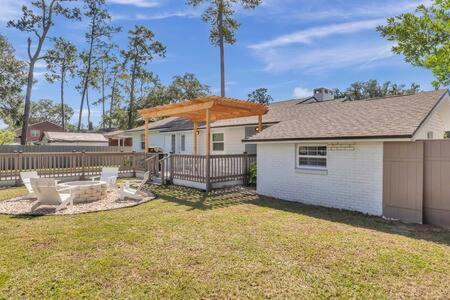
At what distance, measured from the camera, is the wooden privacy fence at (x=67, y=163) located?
1262cm

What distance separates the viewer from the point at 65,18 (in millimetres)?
27516

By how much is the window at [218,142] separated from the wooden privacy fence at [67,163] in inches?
167

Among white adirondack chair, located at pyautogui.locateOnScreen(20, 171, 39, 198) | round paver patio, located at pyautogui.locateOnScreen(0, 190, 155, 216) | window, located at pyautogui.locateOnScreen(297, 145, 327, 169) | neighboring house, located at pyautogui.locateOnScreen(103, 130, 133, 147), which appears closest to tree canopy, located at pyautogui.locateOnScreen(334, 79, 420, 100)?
neighboring house, located at pyautogui.locateOnScreen(103, 130, 133, 147)

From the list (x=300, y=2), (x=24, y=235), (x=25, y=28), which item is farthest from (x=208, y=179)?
(x=25, y=28)

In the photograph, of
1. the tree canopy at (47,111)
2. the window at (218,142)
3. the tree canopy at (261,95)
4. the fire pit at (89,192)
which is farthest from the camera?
the tree canopy at (47,111)

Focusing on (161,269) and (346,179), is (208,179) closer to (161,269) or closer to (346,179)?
(346,179)

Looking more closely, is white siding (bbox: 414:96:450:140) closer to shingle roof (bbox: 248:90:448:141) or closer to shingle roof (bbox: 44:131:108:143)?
shingle roof (bbox: 248:90:448:141)

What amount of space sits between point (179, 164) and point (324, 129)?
257 inches

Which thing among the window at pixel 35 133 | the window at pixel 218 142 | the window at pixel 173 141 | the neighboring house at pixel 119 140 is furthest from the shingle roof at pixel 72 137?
the window at pixel 35 133

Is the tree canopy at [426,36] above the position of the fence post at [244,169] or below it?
above

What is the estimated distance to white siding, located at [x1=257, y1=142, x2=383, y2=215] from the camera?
25.8 feet

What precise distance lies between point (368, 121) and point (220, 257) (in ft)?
21.7

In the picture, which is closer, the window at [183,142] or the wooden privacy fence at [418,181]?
the wooden privacy fence at [418,181]

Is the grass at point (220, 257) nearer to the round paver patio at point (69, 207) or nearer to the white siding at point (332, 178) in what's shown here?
the round paver patio at point (69, 207)
